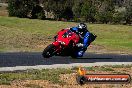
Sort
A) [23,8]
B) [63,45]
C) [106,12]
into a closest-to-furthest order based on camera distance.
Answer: [63,45] < [23,8] < [106,12]

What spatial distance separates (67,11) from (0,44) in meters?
59.0

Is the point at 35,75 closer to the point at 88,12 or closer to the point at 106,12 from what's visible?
the point at 88,12

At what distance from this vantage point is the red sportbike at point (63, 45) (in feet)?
60.3

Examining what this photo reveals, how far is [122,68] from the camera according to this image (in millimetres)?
16156

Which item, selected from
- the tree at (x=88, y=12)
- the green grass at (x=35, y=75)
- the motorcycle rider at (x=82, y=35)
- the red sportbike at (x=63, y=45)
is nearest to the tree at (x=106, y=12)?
the tree at (x=88, y=12)

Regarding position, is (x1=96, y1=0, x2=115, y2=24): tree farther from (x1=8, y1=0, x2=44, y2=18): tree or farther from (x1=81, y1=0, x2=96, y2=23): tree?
(x1=8, y1=0, x2=44, y2=18): tree

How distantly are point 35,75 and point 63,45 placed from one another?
19.2 feet

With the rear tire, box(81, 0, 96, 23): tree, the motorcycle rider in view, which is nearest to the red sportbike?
the rear tire

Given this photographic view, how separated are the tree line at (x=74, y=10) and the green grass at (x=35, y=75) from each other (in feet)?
223

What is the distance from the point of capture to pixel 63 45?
61.1 feet

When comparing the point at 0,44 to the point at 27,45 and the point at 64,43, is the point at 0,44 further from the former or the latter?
the point at 64,43

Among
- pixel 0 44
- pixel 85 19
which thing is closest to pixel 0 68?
pixel 0 44

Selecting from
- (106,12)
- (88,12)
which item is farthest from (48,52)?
(106,12)

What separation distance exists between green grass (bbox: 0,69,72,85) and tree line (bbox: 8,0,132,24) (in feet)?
223
